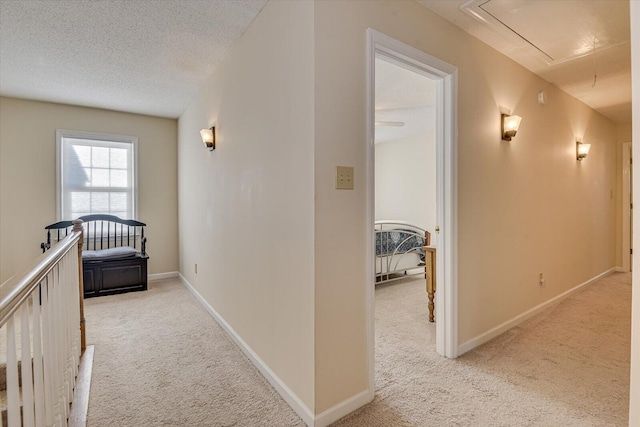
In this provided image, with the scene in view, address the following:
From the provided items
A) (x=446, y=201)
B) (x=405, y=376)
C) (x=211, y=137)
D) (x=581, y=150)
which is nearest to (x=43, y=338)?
(x=405, y=376)

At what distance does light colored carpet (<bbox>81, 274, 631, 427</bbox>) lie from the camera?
171cm

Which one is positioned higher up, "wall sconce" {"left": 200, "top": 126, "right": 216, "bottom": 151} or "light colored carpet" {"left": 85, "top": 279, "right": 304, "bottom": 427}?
"wall sconce" {"left": 200, "top": 126, "right": 216, "bottom": 151}

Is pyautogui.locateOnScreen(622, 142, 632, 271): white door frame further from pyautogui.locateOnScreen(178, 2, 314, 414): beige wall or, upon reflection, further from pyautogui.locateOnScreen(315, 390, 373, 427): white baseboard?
pyautogui.locateOnScreen(178, 2, 314, 414): beige wall

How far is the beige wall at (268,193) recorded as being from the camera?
1700 millimetres

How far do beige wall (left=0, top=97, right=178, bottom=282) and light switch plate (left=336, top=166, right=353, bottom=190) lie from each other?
13.0 feet

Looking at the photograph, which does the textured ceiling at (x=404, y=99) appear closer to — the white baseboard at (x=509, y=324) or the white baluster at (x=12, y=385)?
the white baseboard at (x=509, y=324)

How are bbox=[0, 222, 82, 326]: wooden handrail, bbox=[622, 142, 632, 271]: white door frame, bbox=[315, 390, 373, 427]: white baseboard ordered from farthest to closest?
bbox=[622, 142, 632, 271]: white door frame, bbox=[315, 390, 373, 427]: white baseboard, bbox=[0, 222, 82, 326]: wooden handrail

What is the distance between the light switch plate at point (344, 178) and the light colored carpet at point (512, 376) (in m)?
1.23

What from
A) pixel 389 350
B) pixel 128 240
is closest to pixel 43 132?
pixel 128 240

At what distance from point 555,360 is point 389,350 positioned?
116 cm

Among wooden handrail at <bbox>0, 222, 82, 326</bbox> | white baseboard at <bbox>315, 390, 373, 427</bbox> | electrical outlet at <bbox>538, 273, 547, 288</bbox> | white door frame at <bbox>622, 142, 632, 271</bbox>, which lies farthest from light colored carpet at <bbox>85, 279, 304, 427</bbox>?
white door frame at <bbox>622, 142, 632, 271</bbox>

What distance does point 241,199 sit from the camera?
2475mm

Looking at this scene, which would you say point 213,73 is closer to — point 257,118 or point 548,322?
point 257,118

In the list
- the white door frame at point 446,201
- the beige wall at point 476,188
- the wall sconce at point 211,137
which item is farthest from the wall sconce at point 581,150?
the wall sconce at point 211,137
